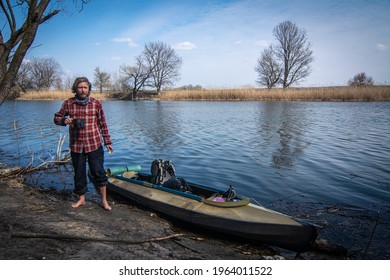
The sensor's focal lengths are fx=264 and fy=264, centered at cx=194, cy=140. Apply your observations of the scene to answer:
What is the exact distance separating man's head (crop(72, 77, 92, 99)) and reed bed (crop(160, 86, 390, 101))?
Answer: 32.5 m

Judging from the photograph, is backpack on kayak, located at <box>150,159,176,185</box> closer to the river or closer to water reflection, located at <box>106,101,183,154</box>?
the river

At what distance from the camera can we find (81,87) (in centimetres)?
416

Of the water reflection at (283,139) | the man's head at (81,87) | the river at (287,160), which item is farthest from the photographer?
the water reflection at (283,139)

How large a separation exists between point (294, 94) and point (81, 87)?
108 feet

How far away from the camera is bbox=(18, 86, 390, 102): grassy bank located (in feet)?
96.2

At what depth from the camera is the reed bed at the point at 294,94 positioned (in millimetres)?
29188

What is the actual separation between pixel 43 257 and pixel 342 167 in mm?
8161

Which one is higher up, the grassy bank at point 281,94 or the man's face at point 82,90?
the grassy bank at point 281,94

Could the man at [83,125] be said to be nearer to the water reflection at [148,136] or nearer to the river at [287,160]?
the river at [287,160]

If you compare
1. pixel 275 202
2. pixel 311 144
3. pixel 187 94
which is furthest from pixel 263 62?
pixel 275 202

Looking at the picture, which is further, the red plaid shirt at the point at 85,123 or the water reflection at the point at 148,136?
the water reflection at the point at 148,136

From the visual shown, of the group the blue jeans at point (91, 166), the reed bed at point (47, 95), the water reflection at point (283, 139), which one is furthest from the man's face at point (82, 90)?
the reed bed at point (47, 95)

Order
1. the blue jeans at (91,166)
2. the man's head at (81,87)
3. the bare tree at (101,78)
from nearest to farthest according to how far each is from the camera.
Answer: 1. the man's head at (81,87)
2. the blue jeans at (91,166)
3. the bare tree at (101,78)
